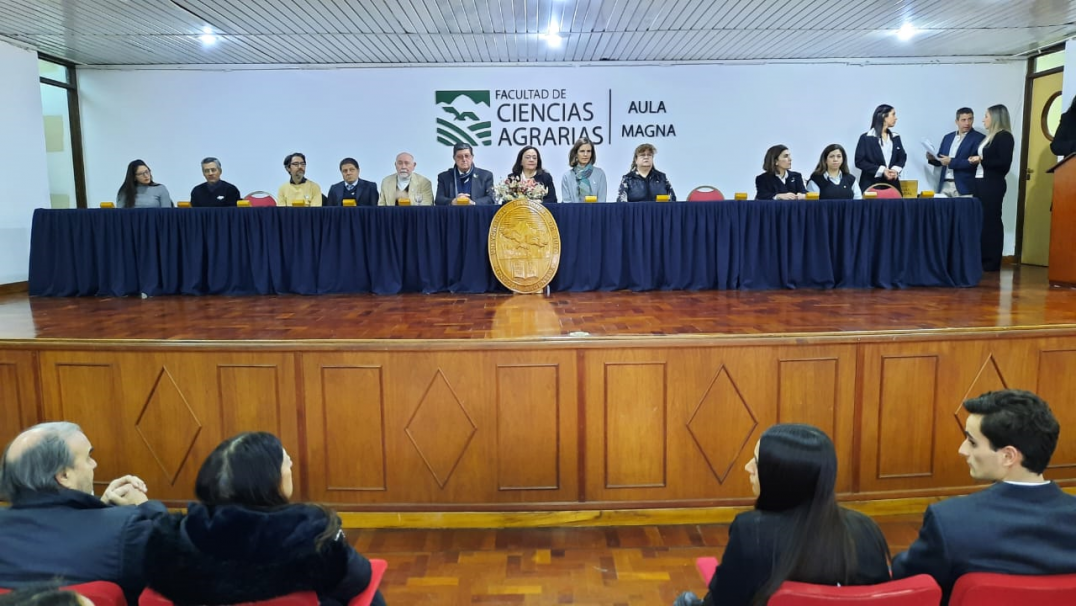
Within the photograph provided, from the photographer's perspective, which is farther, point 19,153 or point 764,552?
point 19,153

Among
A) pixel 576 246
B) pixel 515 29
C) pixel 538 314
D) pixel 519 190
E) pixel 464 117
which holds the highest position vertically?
pixel 515 29

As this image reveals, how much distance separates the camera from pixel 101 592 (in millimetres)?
1239

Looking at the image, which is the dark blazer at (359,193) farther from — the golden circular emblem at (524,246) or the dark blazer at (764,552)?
the dark blazer at (764,552)

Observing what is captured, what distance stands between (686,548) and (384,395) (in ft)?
4.91

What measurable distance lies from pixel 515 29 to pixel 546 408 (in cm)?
463

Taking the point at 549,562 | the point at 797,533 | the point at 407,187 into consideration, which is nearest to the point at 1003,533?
the point at 797,533

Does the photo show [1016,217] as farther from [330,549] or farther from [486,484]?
[330,549]

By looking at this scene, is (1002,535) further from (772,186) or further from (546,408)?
(772,186)

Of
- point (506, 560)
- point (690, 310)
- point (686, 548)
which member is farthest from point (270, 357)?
point (690, 310)

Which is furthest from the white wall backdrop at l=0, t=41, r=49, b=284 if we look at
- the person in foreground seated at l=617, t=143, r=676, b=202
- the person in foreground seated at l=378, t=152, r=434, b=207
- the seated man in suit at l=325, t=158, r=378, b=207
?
the person in foreground seated at l=617, t=143, r=676, b=202

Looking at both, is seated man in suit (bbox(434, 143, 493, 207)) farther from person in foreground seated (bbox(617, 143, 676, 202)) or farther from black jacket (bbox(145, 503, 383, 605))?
black jacket (bbox(145, 503, 383, 605))

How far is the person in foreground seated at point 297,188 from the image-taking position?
6.52m

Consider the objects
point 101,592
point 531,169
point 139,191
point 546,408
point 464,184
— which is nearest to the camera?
point 101,592

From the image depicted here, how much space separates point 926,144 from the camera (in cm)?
780
